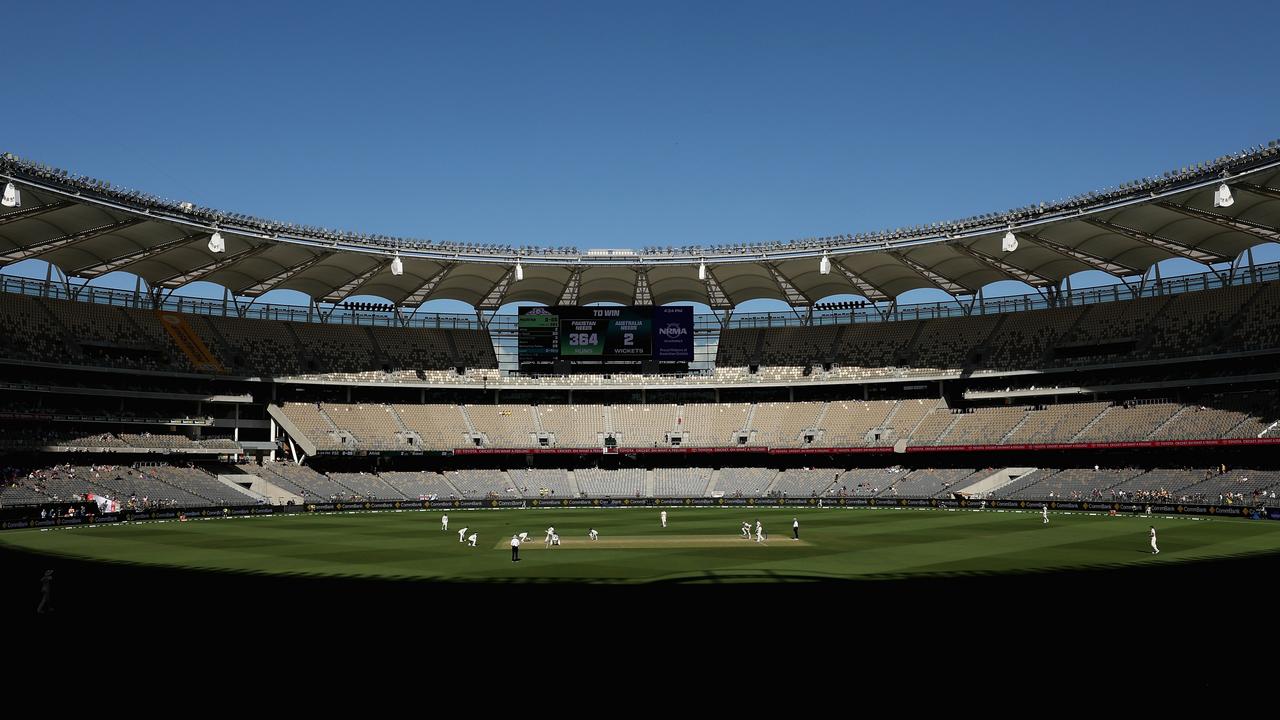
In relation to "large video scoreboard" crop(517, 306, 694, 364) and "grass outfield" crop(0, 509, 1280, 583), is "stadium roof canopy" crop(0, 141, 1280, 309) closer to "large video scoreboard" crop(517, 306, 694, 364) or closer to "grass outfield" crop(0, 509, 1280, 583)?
"large video scoreboard" crop(517, 306, 694, 364)

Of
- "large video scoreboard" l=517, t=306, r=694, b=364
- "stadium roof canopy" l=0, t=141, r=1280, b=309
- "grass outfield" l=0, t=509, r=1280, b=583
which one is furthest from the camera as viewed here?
"large video scoreboard" l=517, t=306, r=694, b=364

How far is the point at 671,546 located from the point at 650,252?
44.6 metres

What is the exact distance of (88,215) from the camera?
60.1 meters

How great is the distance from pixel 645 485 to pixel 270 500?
3261 cm

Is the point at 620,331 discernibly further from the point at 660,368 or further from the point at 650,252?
the point at 650,252

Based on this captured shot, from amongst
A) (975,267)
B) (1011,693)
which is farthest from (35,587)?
(975,267)

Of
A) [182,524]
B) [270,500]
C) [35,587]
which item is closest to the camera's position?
[35,587]

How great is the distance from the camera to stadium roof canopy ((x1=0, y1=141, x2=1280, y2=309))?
5809cm

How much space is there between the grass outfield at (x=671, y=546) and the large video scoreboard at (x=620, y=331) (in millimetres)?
33414

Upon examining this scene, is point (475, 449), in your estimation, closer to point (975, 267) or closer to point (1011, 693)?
point (975, 267)

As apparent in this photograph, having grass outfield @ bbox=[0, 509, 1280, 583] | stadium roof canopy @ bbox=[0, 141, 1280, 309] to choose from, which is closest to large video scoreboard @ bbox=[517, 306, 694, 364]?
stadium roof canopy @ bbox=[0, 141, 1280, 309]

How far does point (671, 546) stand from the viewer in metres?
41.3

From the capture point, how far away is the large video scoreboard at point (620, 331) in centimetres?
9200

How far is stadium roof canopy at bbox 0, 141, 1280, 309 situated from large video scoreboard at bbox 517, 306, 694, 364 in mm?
2330
